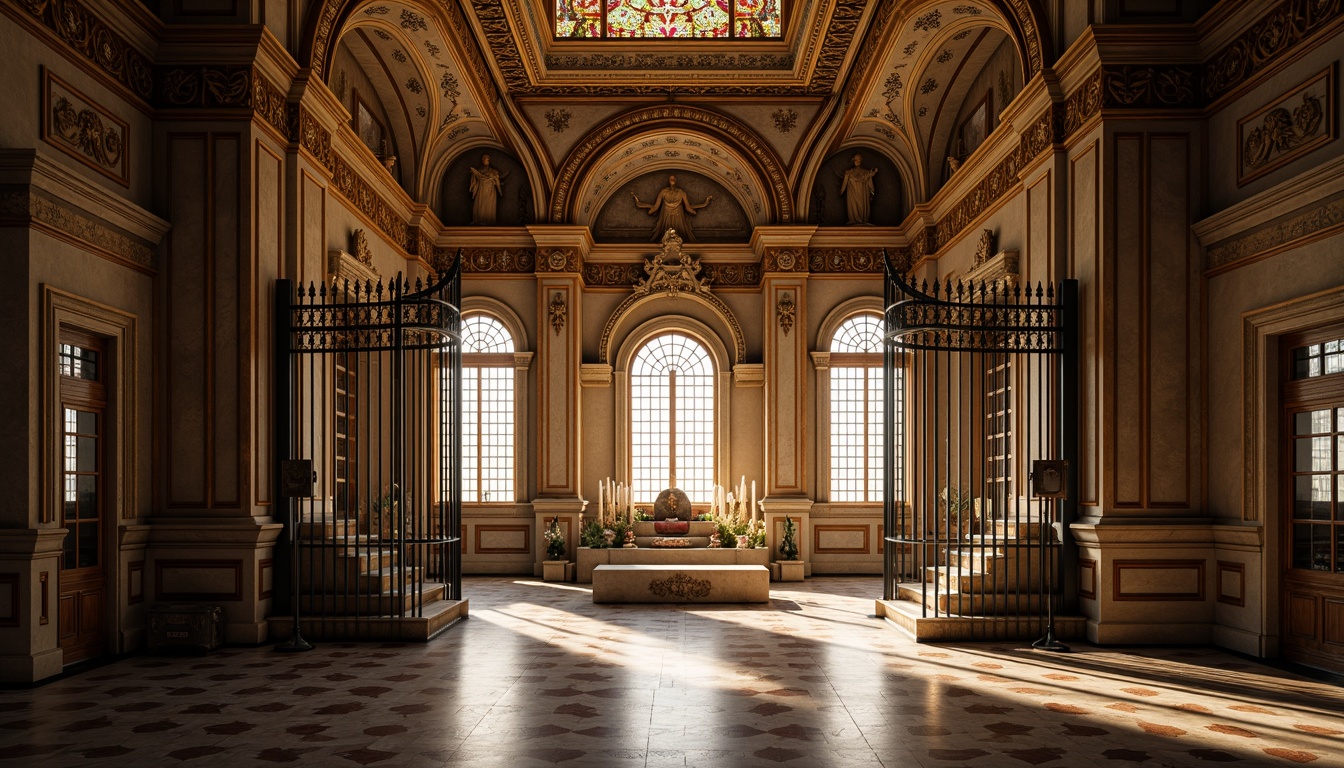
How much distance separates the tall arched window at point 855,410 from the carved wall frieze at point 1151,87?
318 inches

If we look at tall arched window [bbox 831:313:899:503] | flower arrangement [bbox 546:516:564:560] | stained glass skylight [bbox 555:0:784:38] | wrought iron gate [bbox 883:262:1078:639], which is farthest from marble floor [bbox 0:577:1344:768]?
stained glass skylight [bbox 555:0:784:38]

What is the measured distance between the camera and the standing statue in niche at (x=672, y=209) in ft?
59.3

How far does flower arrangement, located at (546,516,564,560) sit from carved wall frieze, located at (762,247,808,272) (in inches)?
210

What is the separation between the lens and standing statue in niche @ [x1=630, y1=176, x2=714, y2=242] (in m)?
18.1

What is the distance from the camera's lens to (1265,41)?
8625 millimetres

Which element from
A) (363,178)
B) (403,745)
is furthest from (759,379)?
(403,745)

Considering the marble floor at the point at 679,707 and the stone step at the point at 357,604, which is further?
the stone step at the point at 357,604

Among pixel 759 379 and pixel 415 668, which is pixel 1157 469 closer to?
pixel 415 668

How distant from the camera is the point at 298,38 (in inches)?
417

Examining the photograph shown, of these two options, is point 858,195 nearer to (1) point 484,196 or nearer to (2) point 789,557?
(2) point 789,557

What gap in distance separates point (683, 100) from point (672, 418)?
206 inches

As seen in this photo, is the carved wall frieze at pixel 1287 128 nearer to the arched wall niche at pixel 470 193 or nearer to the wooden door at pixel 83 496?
the wooden door at pixel 83 496

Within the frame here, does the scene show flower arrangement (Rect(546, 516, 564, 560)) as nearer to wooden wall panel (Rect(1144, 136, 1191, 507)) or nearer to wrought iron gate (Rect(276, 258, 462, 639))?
wrought iron gate (Rect(276, 258, 462, 639))

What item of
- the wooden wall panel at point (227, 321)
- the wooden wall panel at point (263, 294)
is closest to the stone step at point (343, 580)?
the wooden wall panel at point (263, 294)
